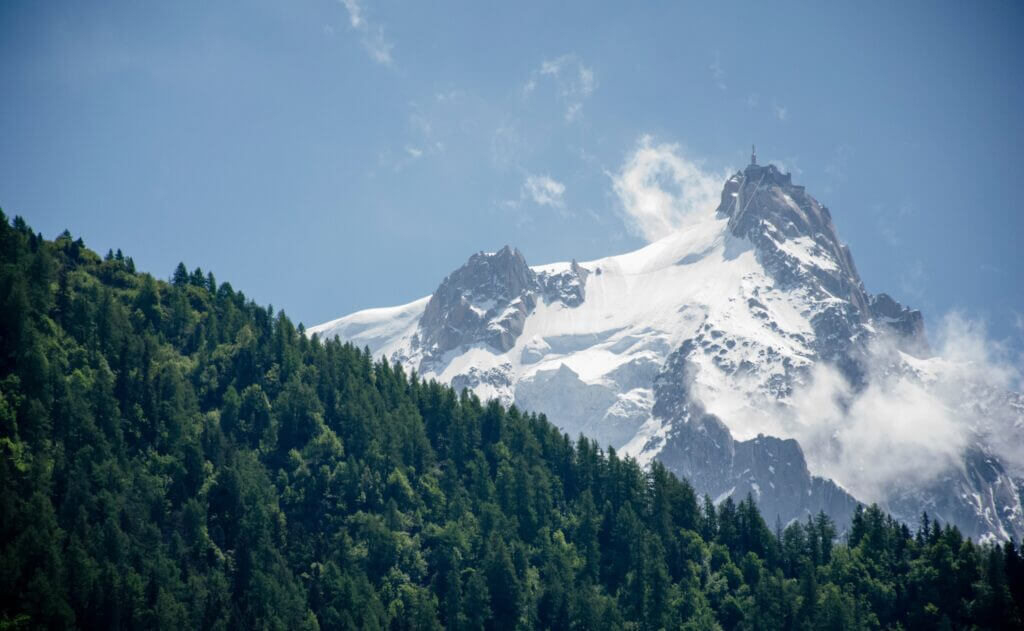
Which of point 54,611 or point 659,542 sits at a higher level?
point 659,542

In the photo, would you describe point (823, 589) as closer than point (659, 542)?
Yes

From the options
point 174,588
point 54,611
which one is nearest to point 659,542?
point 174,588

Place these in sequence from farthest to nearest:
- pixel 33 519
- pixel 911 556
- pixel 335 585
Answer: pixel 911 556 → pixel 335 585 → pixel 33 519

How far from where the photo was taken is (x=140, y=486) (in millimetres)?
180000

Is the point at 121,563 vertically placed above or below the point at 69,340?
below

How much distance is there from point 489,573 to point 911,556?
58.7 meters

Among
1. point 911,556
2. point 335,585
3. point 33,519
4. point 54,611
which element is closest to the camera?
point 54,611

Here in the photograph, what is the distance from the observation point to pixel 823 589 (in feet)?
611

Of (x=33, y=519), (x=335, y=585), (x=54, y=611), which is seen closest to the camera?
(x=54, y=611)

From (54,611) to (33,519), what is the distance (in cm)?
1412

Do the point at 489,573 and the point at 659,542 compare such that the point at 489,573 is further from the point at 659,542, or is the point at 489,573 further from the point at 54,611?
the point at 54,611

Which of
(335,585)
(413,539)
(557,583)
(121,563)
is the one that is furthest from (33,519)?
(557,583)

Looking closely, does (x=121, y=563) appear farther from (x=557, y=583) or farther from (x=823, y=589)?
(x=823, y=589)

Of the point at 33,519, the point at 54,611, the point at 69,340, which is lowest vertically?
the point at 54,611
